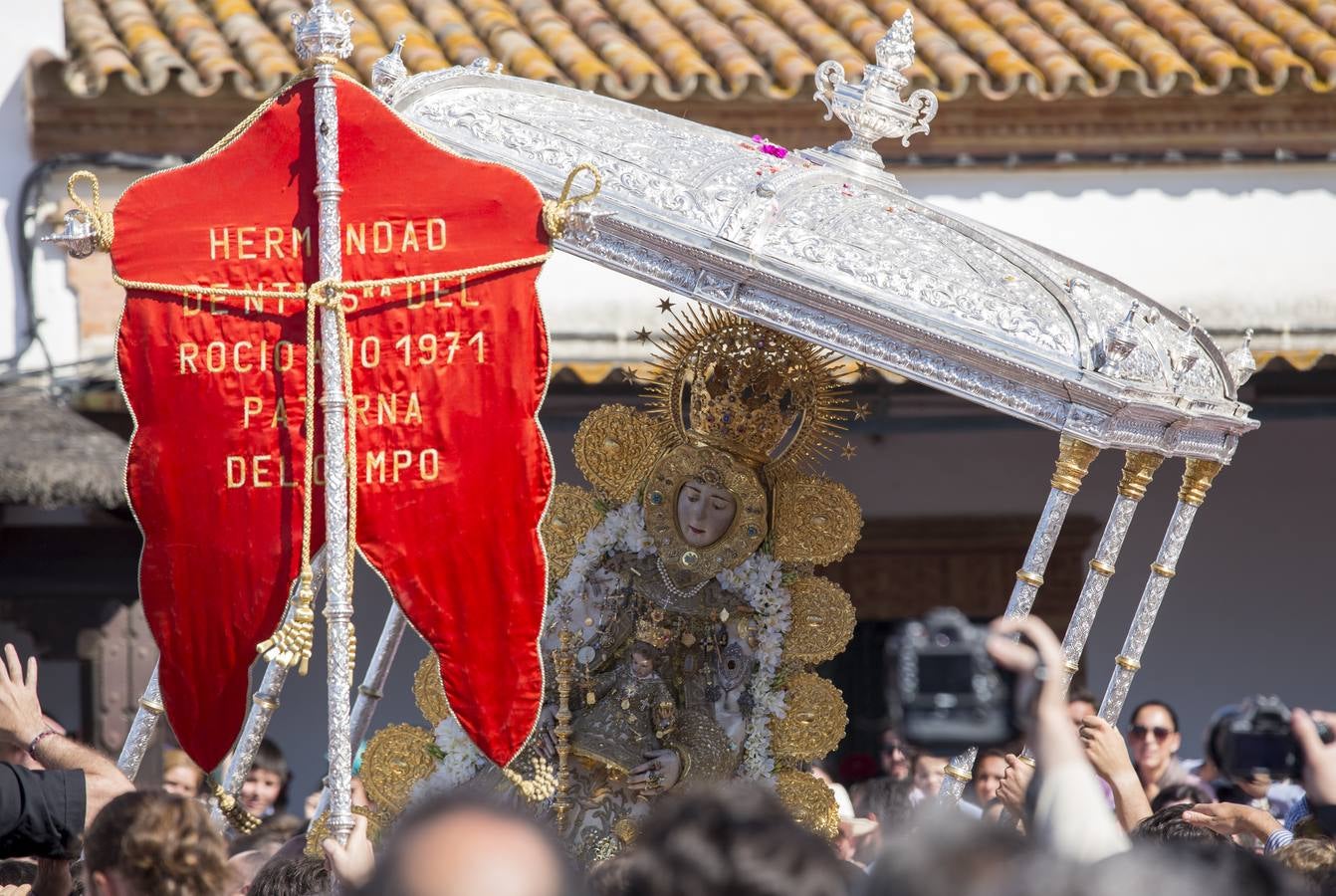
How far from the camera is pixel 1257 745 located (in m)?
5.54

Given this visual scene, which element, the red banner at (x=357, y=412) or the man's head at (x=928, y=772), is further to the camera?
the man's head at (x=928, y=772)

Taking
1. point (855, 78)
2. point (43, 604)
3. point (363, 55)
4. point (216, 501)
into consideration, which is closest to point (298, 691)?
point (43, 604)

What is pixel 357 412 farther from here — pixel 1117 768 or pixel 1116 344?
pixel 1117 768

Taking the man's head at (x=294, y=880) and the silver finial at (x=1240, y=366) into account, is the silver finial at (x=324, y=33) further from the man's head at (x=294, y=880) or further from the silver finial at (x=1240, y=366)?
the silver finial at (x=1240, y=366)

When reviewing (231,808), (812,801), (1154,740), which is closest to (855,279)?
(812,801)

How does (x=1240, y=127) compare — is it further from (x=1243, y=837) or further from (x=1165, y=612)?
(x=1243, y=837)

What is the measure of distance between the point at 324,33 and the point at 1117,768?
223cm

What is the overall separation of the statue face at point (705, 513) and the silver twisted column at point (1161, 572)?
1076mm

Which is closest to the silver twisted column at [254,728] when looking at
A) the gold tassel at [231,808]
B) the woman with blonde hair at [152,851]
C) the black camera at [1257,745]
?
the gold tassel at [231,808]

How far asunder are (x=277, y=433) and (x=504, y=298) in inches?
21.2

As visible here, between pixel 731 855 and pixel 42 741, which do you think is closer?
pixel 731 855

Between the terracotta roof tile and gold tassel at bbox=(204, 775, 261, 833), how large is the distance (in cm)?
433

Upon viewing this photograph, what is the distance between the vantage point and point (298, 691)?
820cm

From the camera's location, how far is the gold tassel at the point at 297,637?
3896 millimetres
